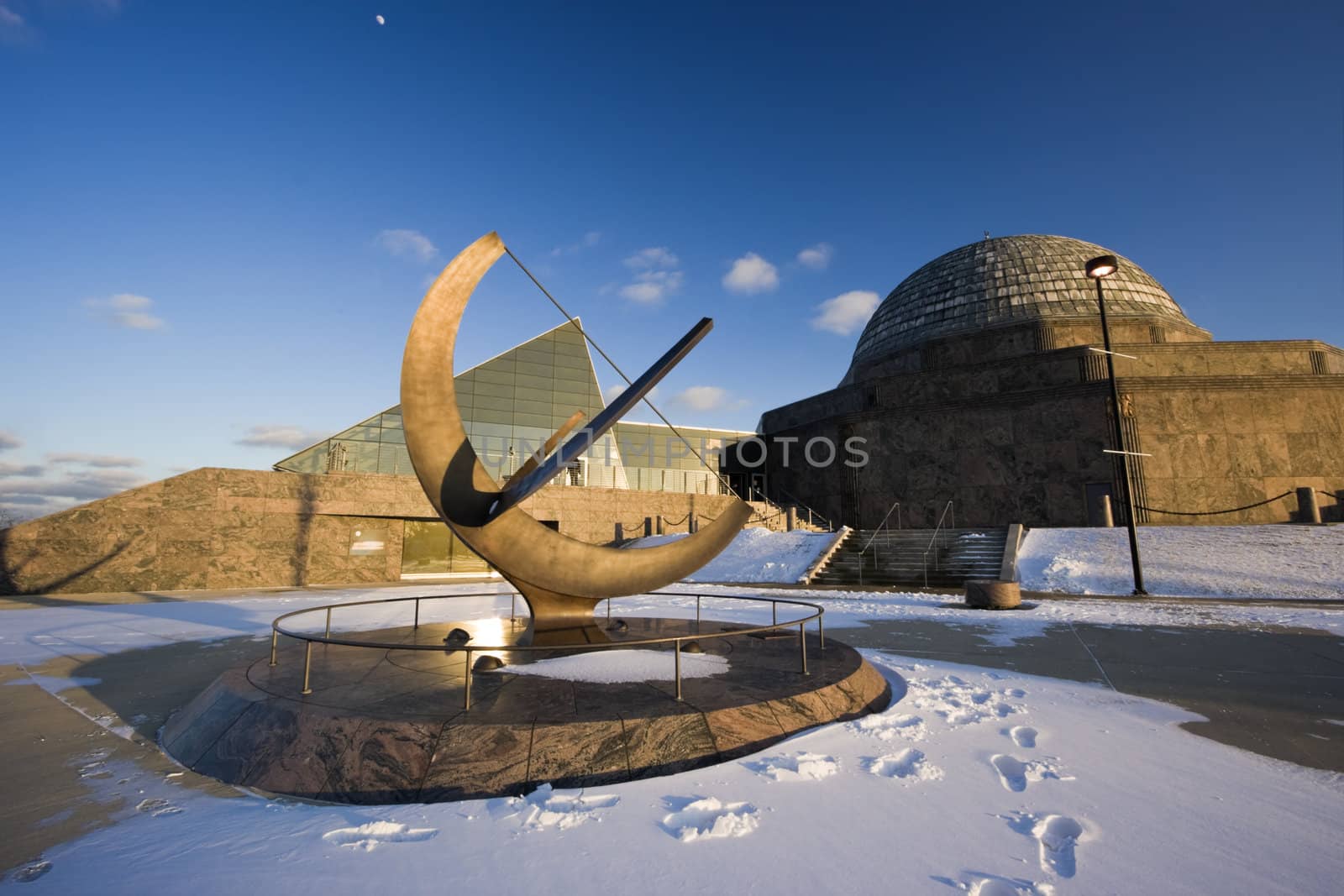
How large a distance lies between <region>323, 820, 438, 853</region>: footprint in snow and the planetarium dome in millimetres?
20979

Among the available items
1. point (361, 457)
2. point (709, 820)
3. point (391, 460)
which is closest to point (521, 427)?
point (391, 460)

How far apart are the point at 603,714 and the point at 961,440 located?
643 inches

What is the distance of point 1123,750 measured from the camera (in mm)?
3205

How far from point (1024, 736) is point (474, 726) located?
294cm

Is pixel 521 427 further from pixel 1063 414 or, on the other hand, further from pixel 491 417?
pixel 1063 414

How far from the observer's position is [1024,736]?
3436 mm

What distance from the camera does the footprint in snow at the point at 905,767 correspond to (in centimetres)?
293

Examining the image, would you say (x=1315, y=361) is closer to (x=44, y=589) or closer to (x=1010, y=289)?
(x=1010, y=289)

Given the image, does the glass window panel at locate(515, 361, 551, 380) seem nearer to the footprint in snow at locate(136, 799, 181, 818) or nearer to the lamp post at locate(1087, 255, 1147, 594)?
the lamp post at locate(1087, 255, 1147, 594)

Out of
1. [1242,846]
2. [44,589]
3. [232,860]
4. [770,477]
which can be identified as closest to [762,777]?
[1242,846]

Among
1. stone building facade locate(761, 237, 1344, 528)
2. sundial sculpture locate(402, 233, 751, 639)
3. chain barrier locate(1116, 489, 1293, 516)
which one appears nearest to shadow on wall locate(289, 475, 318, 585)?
sundial sculpture locate(402, 233, 751, 639)

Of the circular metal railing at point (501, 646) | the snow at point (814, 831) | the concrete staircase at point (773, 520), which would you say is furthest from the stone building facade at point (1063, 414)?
the snow at point (814, 831)

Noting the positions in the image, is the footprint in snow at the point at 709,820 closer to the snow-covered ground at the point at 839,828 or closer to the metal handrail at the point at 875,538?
the snow-covered ground at the point at 839,828

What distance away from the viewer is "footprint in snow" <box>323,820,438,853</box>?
2.34 meters
